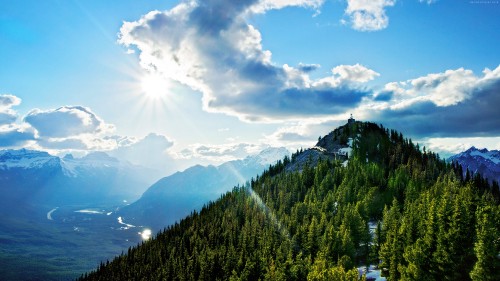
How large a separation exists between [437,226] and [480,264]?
2070 centimetres

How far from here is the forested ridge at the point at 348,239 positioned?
8794 cm

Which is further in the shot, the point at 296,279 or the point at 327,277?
the point at 296,279

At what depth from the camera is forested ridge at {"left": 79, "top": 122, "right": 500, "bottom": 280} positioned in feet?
289

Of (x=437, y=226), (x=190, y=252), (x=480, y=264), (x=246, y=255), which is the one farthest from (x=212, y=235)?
(x=480, y=264)

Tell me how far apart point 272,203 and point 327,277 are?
110635 millimetres

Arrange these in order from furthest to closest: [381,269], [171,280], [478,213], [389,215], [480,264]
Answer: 1. [171,280]
2. [389,215]
3. [381,269]
4. [478,213]
5. [480,264]

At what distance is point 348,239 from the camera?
116875mm

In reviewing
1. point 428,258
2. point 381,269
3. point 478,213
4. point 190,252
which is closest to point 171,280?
point 190,252

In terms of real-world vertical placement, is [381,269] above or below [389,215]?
below

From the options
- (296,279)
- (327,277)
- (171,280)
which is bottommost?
(171,280)

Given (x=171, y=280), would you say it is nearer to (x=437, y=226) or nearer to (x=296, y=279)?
(x=296, y=279)

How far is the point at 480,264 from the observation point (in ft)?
257

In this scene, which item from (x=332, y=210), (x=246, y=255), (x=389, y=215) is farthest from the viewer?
(x=332, y=210)

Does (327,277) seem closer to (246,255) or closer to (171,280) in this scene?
(246,255)
